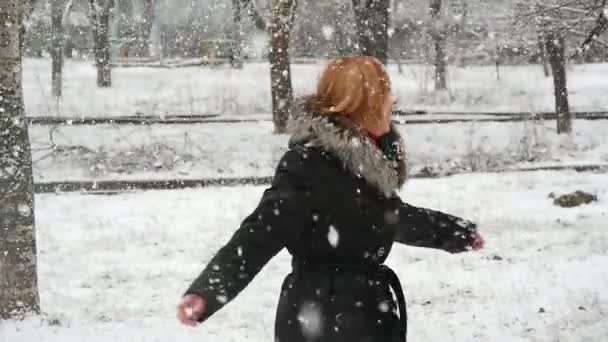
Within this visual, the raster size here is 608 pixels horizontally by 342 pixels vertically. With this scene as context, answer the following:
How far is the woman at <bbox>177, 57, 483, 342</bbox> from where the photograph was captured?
2611mm

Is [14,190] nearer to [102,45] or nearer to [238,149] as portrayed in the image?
[238,149]

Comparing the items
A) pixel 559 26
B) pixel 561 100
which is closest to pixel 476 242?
pixel 559 26

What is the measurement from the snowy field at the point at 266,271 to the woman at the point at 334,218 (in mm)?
3467

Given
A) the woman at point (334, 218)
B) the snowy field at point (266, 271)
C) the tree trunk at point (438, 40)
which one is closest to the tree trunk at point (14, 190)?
Answer: the snowy field at point (266, 271)

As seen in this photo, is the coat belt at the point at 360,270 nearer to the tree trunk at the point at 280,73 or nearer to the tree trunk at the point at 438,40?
the tree trunk at the point at 280,73

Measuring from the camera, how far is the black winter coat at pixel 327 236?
8.52ft

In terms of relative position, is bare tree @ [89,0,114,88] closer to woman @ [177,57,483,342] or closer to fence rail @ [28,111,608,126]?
fence rail @ [28,111,608,126]

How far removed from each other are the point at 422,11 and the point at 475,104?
810cm

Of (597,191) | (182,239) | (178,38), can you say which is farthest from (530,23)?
(178,38)

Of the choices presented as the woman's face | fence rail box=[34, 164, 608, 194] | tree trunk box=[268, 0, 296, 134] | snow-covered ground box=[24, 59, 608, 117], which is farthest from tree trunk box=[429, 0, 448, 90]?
the woman's face

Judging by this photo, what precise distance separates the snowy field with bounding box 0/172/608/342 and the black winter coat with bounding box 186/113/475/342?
3.46m

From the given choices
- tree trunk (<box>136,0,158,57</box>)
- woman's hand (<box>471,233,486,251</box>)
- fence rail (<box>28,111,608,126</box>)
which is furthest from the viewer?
tree trunk (<box>136,0,158,57</box>)

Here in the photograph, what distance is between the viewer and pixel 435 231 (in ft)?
10.3

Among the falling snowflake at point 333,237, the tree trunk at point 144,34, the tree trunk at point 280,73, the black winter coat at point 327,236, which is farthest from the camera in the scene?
the tree trunk at point 144,34
